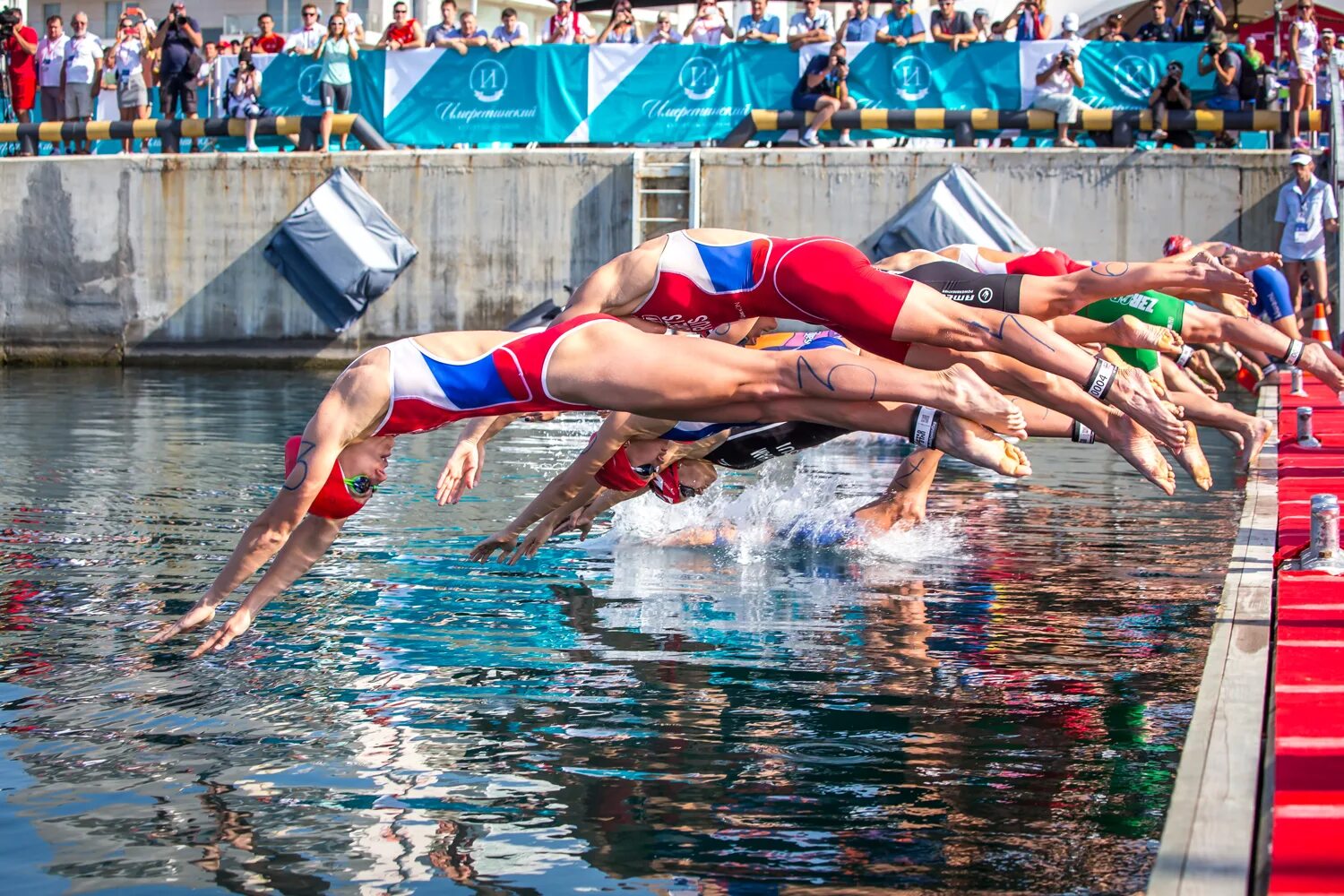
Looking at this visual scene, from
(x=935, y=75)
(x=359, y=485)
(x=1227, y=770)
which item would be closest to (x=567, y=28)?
(x=935, y=75)

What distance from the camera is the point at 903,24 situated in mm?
20688

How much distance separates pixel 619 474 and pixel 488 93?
1467 centimetres

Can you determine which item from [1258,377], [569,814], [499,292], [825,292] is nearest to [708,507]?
[825,292]

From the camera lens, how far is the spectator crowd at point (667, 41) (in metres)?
19.8

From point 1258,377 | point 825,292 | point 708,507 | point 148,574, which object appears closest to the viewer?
point 825,292

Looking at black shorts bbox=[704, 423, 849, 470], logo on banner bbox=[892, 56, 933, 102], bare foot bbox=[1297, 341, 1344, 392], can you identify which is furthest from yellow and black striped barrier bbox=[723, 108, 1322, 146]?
black shorts bbox=[704, 423, 849, 470]

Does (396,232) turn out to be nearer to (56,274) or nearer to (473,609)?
(56,274)

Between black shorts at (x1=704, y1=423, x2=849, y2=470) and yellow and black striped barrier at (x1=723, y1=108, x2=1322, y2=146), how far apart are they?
12.1m

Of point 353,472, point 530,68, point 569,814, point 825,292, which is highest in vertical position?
point 530,68

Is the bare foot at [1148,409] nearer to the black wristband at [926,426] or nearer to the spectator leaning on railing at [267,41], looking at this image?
the black wristband at [926,426]

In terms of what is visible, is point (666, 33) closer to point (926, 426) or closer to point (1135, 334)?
point (1135, 334)

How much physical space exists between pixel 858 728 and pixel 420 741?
5.12ft

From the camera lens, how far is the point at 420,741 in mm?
5555

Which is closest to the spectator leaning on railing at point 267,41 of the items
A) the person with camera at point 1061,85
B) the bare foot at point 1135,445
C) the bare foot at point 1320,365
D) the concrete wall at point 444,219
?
the concrete wall at point 444,219
